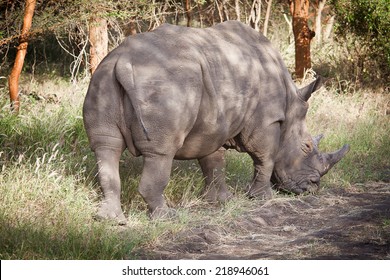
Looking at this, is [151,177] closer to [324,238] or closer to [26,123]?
[324,238]

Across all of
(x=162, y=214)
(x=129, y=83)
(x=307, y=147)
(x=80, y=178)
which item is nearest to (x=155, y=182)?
(x=162, y=214)

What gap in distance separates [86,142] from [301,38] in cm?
574

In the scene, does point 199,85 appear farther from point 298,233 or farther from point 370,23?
point 370,23

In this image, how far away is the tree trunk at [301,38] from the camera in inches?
550

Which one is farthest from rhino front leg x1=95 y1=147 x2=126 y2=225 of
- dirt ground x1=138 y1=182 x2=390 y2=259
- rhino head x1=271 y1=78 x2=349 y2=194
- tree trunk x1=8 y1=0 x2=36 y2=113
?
tree trunk x1=8 y1=0 x2=36 y2=113

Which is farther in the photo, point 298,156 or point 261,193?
point 298,156

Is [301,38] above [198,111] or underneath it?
underneath

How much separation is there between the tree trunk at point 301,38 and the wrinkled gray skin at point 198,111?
492 cm

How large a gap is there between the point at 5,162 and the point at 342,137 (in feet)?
16.7

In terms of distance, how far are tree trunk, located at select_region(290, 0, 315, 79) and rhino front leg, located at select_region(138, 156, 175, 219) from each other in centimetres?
693

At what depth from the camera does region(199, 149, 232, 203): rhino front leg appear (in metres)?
Result: 8.78

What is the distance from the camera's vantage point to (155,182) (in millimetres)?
7379

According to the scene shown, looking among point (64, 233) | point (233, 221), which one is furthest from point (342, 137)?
point (64, 233)

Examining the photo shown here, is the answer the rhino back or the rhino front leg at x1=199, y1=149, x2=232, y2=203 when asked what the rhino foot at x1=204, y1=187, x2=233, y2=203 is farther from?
the rhino back
